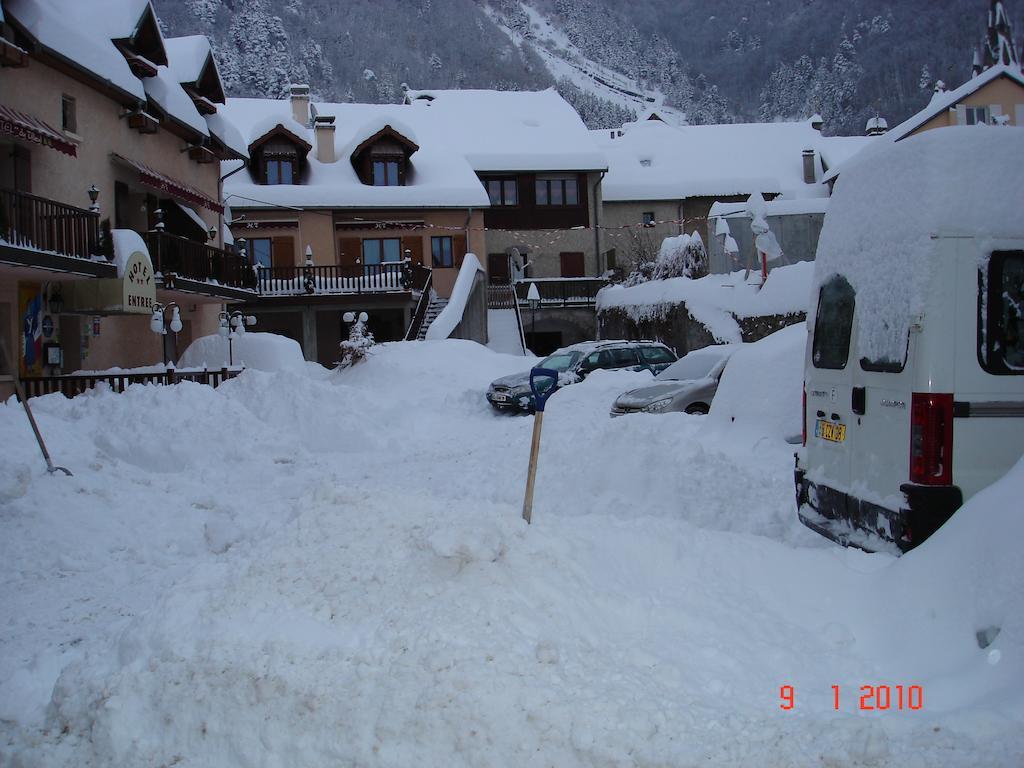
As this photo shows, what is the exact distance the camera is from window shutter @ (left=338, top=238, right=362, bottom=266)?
110ft

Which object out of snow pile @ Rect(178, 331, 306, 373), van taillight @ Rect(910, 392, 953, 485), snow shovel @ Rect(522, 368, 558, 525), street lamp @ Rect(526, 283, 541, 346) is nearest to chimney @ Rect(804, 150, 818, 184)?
street lamp @ Rect(526, 283, 541, 346)

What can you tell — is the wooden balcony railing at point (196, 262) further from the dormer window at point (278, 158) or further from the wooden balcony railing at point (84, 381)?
the dormer window at point (278, 158)

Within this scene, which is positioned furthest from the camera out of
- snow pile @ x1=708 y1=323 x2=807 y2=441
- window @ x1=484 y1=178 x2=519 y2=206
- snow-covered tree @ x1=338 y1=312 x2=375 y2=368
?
window @ x1=484 y1=178 x2=519 y2=206

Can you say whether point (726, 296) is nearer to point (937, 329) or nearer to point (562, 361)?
point (562, 361)

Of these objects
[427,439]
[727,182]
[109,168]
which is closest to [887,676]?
[427,439]

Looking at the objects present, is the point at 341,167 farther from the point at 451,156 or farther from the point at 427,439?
the point at 427,439

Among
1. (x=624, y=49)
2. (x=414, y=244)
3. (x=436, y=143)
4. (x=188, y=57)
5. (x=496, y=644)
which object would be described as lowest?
(x=496, y=644)

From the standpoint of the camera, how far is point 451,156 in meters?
36.1

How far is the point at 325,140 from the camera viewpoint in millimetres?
34562

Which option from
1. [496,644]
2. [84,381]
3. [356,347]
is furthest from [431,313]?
[496,644]

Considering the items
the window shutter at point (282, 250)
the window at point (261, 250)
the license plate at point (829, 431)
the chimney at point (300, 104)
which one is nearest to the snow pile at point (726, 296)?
the window shutter at point (282, 250)

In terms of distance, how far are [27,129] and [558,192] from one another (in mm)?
26920

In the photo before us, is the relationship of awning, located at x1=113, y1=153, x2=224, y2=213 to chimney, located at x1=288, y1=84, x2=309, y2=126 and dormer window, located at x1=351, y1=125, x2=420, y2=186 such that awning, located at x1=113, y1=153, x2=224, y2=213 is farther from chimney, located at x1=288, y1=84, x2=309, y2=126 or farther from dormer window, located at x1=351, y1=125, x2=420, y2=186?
chimney, located at x1=288, y1=84, x2=309, y2=126

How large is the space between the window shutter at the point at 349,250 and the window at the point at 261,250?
2.68 metres
